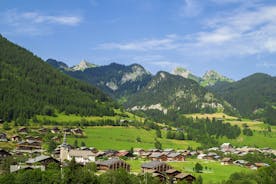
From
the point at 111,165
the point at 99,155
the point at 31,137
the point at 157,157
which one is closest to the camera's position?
the point at 111,165

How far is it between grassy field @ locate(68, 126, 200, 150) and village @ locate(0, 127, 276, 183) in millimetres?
6356

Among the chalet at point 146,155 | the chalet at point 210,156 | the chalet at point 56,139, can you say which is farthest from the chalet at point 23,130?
the chalet at point 210,156

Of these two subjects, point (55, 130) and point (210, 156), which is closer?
point (55, 130)

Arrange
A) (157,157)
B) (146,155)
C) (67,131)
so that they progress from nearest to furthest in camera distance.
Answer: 1. (157,157)
2. (146,155)
3. (67,131)

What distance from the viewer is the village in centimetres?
10225

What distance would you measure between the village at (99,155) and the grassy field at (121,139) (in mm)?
6356

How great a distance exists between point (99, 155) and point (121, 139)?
37.6 m

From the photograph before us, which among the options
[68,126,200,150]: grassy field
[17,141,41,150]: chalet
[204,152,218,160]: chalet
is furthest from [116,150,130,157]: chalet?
[204,152,218,160]: chalet

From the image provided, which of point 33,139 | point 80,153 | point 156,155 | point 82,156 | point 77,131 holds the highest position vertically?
point 77,131

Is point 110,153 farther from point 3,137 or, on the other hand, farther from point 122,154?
point 3,137

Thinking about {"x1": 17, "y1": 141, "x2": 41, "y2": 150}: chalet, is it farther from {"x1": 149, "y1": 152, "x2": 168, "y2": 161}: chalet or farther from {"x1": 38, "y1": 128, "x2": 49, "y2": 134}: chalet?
{"x1": 149, "y1": 152, "x2": 168, "y2": 161}: chalet

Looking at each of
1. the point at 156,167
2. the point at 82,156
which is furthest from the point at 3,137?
the point at 156,167

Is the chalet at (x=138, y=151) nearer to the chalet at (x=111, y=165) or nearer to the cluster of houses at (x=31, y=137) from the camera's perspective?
the cluster of houses at (x=31, y=137)

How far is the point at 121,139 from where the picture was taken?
546 feet
